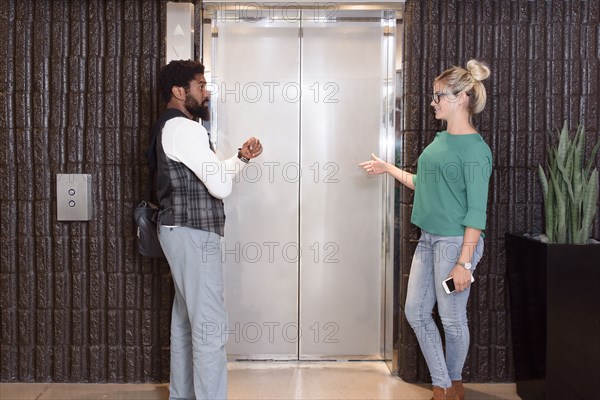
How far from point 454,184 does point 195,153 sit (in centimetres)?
107

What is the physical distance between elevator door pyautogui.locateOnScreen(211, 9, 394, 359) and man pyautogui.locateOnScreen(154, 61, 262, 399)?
80 centimetres

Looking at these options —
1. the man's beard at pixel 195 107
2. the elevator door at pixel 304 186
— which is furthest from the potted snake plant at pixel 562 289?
the man's beard at pixel 195 107

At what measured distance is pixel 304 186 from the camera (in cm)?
337

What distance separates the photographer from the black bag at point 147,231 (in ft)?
8.72

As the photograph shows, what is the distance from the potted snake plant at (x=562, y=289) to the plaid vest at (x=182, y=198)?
4.62 feet

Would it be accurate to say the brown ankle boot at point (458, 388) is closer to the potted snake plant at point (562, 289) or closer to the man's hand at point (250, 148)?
the potted snake plant at point (562, 289)

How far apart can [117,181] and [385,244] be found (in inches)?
56.3

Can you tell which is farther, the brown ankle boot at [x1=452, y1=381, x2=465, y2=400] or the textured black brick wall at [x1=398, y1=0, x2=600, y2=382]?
the textured black brick wall at [x1=398, y1=0, x2=600, y2=382]

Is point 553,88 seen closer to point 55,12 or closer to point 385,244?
point 385,244

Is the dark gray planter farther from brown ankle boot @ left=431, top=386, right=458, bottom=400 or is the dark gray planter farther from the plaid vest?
the plaid vest

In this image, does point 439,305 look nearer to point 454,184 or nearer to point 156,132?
point 454,184

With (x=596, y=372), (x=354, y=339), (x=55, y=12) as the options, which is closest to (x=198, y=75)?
(x=55, y=12)

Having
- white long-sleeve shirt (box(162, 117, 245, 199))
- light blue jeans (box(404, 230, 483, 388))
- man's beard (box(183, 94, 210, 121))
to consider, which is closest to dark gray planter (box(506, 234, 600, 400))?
light blue jeans (box(404, 230, 483, 388))

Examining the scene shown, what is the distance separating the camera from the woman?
99.8 inches
